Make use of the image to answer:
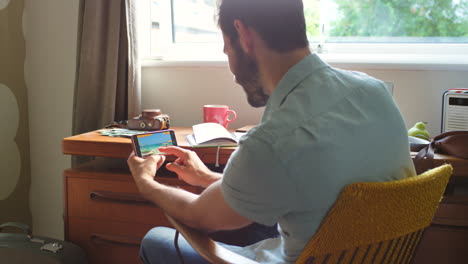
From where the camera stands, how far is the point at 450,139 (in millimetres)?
1304

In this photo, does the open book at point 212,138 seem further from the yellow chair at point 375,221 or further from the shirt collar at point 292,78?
the yellow chair at point 375,221

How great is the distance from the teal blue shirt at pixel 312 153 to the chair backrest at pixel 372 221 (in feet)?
0.13

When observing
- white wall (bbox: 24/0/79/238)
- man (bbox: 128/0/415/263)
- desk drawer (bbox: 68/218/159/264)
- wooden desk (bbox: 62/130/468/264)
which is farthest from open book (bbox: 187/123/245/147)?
white wall (bbox: 24/0/79/238)

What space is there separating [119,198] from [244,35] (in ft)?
2.52

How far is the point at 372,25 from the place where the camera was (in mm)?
1957

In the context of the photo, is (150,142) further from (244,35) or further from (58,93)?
(58,93)

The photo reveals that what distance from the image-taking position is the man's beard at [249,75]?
100 cm

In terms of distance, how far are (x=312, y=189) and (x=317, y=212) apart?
0.16 ft

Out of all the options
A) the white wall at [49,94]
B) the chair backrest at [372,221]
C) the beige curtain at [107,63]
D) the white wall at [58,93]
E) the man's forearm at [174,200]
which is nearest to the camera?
the chair backrest at [372,221]

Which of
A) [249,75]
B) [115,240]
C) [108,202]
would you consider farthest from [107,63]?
[249,75]

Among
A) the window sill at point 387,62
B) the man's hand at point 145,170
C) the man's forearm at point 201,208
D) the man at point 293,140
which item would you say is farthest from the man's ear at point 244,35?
the window sill at point 387,62

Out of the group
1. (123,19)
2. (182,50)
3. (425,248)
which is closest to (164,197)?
(425,248)

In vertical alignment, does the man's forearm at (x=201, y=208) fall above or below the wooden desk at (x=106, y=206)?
above

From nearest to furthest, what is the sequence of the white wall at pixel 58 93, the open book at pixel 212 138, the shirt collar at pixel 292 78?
the shirt collar at pixel 292 78
the open book at pixel 212 138
the white wall at pixel 58 93
